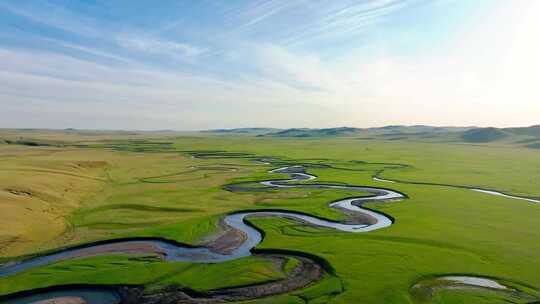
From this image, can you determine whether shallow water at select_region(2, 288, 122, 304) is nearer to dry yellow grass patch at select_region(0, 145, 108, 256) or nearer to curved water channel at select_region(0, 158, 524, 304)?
curved water channel at select_region(0, 158, 524, 304)

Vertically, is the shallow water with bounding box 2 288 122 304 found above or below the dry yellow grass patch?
below

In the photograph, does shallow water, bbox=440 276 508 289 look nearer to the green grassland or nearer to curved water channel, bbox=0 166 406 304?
the green grassland

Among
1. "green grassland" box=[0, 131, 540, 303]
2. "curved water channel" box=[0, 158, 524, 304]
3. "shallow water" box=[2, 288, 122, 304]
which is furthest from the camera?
"green grassland" box=[0, 131, 540, 303]

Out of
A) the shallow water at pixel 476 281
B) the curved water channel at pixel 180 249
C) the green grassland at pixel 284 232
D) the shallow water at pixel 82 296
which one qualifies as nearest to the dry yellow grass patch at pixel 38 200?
the green grassland at pixel 284 232

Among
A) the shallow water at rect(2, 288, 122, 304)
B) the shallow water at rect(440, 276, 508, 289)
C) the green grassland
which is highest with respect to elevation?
the green grassland

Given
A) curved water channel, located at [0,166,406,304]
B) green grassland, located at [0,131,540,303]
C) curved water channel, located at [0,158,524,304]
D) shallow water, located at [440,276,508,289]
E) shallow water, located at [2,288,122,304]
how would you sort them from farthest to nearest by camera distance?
green grassland, located at [0,131,540,303] < shallow water, located at [440,276,508,289] < curved water channel, located at [0,166,406,304] < curved water channel, located at [0,158,524,304] < shallow water, located at [2,288,122,304]

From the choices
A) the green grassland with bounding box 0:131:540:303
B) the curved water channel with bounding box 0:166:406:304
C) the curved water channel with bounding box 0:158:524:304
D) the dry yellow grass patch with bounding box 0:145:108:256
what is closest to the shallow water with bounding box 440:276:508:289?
the curved water channel with bounding box 0:158:524:304

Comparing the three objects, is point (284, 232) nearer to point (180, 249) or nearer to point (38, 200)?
point (180, 249)

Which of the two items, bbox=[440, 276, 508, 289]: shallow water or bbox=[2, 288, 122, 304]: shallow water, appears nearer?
bbox=[2, 288, 122, 304]: shallow water

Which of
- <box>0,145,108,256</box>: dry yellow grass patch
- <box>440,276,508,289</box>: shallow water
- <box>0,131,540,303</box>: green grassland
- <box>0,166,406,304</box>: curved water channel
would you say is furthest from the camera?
<box>0,145,108,256</box>: dry yellow grass patch

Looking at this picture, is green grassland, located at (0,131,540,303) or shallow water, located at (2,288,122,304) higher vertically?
green grassland, located at (0,131,540,303)

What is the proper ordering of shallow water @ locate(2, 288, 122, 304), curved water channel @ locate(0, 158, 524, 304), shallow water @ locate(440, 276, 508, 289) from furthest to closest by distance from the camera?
shallow water @ locate(440, 276, 508, 289) → curved water channel @ locate(0, 158, 524, 304) → shallow water @ locate(2, 288, 122, 304)

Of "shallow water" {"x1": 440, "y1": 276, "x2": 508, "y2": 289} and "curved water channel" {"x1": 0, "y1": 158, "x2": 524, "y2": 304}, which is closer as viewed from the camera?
"curved water channel" {"x1": 0, "y1": 158, "x2": 524, "y2": 304}
